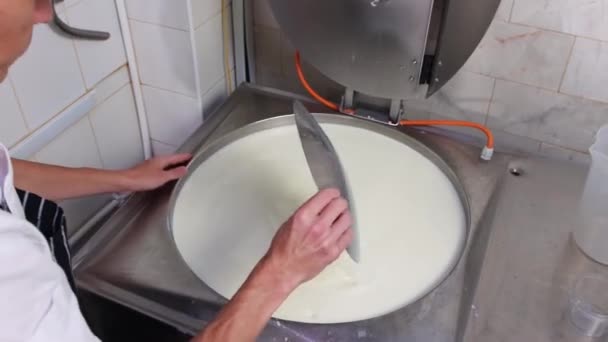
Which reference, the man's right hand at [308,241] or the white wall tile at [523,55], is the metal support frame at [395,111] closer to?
the white wall tile at [523,55]

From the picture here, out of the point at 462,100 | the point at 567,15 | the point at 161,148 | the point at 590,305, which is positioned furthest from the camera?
the point at 161,148

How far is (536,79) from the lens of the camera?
47.5 inches

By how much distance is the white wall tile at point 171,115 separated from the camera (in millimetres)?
1399

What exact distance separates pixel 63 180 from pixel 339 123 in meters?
0.56

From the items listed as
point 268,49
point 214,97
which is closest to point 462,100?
point 268,49

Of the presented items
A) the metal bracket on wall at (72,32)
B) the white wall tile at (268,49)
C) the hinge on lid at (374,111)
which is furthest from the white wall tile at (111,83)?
the hinge on lid at (374,111)

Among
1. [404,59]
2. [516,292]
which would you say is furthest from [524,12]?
[516,292]

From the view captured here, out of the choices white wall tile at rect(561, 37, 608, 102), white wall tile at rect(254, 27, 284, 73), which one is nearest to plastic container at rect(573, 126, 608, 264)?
white wall tile at rect(561, 37, 608, 102)

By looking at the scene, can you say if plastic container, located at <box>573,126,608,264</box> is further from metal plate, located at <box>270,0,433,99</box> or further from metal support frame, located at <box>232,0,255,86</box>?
metal support frame, located at <box>232,0,255,86</box>

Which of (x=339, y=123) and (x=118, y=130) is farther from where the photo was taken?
Result: (x=118, y=130)

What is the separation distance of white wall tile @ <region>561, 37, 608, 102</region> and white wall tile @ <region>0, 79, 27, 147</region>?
1.10m

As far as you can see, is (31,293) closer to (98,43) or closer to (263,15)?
(98,43)

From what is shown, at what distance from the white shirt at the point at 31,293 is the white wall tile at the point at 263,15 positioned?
89 cm

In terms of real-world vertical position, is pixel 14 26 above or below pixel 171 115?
above
